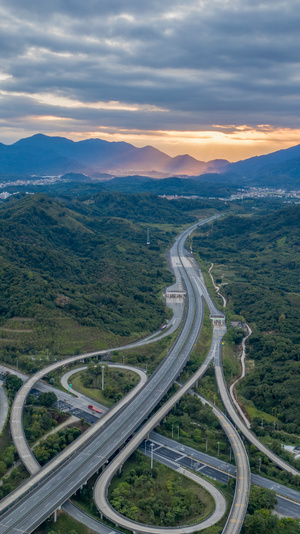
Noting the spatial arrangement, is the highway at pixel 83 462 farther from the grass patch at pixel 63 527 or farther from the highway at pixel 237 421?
the highway at pixel 237 421

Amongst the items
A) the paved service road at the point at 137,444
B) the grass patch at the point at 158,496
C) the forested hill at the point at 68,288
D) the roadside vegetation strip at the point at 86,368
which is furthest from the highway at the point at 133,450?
the forested hill at the point at 68,288

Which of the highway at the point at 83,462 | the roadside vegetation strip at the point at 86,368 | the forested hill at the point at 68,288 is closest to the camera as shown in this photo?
the highway at the point at 83,462

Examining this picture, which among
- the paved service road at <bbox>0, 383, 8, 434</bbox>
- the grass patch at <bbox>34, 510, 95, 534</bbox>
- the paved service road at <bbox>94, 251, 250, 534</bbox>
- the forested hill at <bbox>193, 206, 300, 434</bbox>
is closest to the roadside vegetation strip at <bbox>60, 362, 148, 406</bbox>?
the paved service road at <bbox>94, 251, 250, 534</bbox>

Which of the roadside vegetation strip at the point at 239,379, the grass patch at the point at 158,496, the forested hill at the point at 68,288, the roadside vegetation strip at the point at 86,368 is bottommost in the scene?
the grass patch at the point at 158,496

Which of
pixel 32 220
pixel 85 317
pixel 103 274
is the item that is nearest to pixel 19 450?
pixel 85 317

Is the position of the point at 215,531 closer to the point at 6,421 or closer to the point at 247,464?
the point at 247,464

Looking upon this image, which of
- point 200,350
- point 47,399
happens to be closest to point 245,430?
point 47,399

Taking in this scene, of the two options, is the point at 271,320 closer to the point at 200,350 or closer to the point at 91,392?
the point at 200,350

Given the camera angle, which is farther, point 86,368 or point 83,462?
point 86,368
